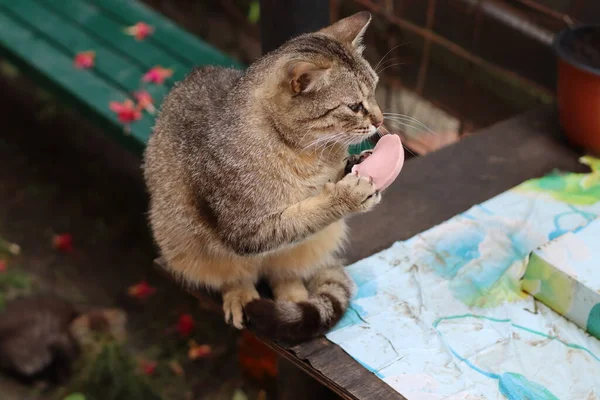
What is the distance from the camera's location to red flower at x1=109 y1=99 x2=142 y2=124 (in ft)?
9.77

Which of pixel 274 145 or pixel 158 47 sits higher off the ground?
pixel 274 145

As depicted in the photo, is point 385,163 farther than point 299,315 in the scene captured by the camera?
No

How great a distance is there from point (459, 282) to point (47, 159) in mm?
2771

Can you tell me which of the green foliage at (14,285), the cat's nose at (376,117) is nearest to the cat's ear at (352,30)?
the cat's nose at (376,117)

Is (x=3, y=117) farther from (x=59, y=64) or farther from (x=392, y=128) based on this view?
(x=392, y=128)

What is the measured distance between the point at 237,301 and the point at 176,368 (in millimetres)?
1220

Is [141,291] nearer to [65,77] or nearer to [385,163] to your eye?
[65,77]

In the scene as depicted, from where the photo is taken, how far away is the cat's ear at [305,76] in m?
1.74

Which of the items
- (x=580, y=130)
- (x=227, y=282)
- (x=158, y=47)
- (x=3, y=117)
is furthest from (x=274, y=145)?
(x=3, y=117)

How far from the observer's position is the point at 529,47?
10.8 ft

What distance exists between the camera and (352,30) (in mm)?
1963

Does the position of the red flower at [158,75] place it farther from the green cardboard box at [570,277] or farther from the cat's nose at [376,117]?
the green cardboard box at [570,277]

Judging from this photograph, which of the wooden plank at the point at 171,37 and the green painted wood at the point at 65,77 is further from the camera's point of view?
the wooden plank at the point at 171,37

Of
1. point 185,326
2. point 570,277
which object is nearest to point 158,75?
point 185,326
